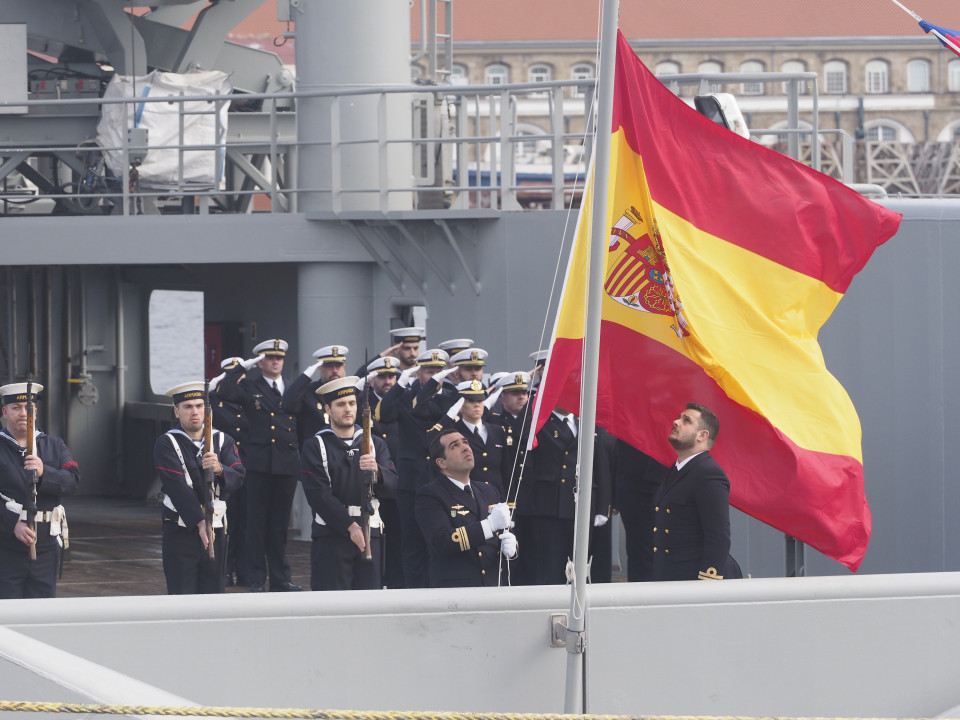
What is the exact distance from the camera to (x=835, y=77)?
71.6m

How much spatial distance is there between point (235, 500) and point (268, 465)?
0.55 metres

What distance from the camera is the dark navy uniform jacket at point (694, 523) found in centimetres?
563

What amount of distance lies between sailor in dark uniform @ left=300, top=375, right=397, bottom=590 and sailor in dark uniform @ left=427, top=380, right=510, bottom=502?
23.4 inches

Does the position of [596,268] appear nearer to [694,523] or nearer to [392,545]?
[694,523]

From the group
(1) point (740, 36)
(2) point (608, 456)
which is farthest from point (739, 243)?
(1) point (740, 36)

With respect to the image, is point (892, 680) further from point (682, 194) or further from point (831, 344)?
point (831, 344)

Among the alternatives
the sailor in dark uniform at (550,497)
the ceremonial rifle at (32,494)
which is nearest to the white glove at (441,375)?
the sailor in dark uniform at (550,497)

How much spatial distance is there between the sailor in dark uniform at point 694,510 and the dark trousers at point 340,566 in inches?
73.6

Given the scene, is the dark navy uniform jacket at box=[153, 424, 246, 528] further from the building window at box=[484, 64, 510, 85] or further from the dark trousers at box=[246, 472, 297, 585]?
the building window at box=[484, 64, 510, 85]

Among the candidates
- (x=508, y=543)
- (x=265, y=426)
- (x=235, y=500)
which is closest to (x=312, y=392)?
(x=265, y=426)

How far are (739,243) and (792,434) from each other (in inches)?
30.8

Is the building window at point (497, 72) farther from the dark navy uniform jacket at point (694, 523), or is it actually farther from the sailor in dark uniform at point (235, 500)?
the dark navy uniform jacket at point (694, 523)

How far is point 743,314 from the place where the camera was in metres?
5.21

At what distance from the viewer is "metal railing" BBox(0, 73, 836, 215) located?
31.9 feet
